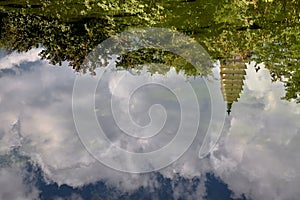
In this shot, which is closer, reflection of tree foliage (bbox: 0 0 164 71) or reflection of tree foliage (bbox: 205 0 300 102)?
reflection of tree foliage (bbox: 205 0 300 102)

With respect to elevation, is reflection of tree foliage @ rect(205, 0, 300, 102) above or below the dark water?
above

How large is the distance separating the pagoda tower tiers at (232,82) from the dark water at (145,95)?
0.07 meters

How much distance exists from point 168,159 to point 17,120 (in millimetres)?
4180

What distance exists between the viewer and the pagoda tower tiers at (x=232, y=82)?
9.89m

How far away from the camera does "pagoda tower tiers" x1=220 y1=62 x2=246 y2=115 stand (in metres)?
9.89

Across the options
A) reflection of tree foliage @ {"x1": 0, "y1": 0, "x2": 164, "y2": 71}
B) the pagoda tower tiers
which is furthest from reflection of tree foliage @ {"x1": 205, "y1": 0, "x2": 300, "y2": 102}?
reflection of tree foliage @ {"x1": 0, "y1": 0, "x2": 164, "y2": 71}

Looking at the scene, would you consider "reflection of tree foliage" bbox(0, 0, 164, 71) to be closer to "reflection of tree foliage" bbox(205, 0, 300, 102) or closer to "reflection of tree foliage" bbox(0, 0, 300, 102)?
"reflection of tree foliage" bbox(0, 0, 300, 102)

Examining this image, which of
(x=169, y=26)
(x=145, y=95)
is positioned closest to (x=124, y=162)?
(x=145, y=95)

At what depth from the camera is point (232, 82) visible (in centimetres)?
1188

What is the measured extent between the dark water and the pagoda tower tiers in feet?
0.22

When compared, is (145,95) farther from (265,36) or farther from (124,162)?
(265,36)

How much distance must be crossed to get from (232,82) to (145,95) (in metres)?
3.56

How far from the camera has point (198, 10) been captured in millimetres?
17078

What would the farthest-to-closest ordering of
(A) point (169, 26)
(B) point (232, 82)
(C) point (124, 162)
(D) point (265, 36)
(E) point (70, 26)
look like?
(E) point (70, 26) < (A) point (169, 26) < (D) point (265, 36) < (B) point (232, 82) < (C) point (124, 162)
